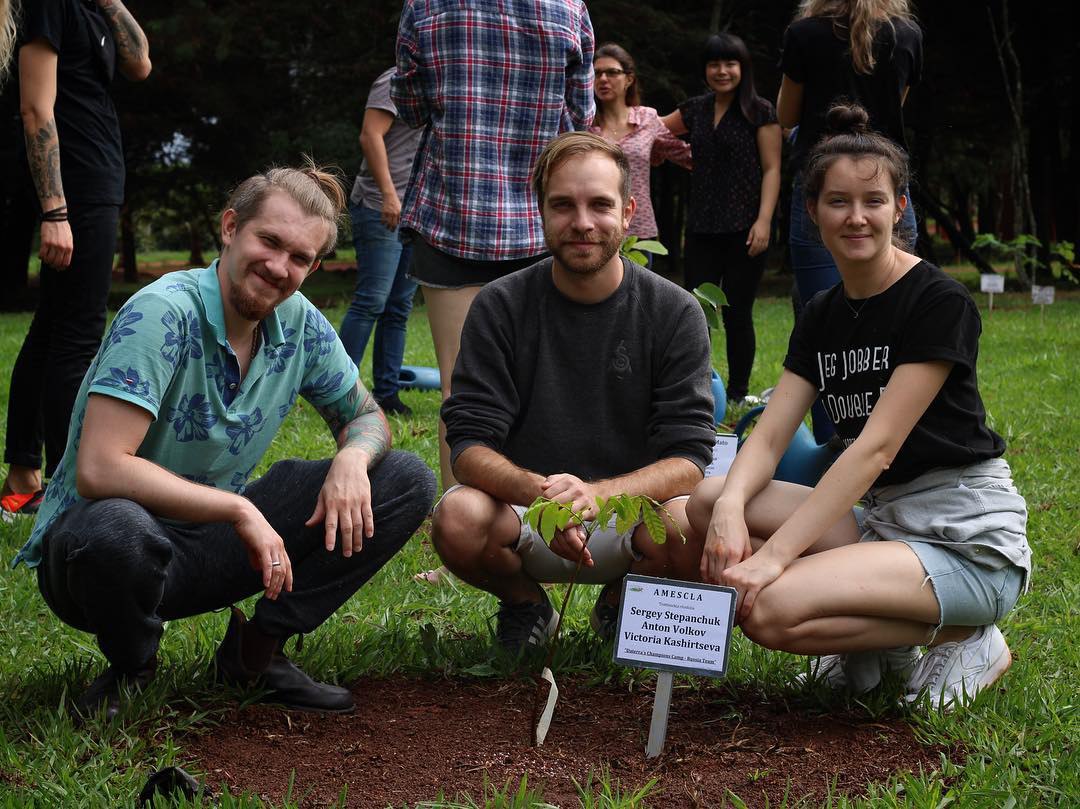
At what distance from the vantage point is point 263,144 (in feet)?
56.9

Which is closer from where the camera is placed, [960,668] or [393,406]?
[960,668]

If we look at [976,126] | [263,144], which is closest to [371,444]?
[263,144]

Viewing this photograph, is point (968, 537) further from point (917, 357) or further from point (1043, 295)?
point (1043, 295)

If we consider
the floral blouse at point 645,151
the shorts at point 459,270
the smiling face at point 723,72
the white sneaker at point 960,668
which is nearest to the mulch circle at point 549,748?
the white sneaker at point 960,668

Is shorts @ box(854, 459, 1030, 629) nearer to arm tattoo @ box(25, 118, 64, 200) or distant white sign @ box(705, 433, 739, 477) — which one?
distant white sign @ box(705, 433, 739, 477)

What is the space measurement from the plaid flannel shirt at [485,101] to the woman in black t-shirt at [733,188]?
243 cm

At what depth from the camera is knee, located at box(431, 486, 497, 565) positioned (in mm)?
2877

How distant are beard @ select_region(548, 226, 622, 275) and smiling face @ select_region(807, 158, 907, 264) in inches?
20.7

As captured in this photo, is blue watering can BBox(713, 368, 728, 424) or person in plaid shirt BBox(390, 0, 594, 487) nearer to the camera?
person in plaid shirt BBox(390, 0, 594, 487)

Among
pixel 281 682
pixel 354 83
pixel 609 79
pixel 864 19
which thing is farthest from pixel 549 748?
pixel 354 83

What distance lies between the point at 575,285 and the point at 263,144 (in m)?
15.3

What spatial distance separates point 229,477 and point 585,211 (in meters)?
1.08

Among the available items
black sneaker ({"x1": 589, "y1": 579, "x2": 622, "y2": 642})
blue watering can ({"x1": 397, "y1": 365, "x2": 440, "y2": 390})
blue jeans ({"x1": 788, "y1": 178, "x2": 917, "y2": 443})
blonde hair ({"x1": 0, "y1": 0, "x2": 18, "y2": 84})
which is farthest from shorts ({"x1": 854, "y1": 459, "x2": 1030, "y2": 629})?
blue watering can ({"x1": 397, "y1": 365, "x2": 440, "y2": 390})

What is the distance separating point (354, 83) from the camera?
1653 cm
